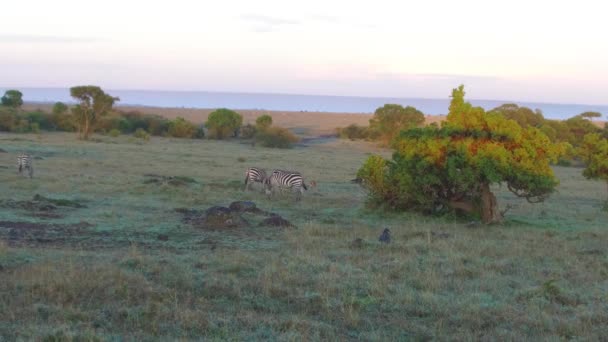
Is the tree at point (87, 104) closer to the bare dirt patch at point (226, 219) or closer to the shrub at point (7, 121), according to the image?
the shrub at point (7, 121)

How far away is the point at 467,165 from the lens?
17531 mm

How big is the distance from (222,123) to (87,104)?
42.8ft

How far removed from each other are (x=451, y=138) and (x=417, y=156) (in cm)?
106

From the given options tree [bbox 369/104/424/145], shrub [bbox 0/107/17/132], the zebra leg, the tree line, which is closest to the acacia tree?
the zebra leg

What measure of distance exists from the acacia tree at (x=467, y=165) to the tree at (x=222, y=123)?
42363mm

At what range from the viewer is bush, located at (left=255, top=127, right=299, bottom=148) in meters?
53.8

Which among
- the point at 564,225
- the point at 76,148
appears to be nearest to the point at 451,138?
the point at 564,225

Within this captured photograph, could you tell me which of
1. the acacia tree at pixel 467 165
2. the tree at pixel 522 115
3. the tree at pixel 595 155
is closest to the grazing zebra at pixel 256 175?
the acacia tree at pixel 467 165

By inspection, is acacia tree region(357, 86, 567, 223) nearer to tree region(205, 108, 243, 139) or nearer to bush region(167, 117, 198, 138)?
tree region(205, 108, 243, 139)

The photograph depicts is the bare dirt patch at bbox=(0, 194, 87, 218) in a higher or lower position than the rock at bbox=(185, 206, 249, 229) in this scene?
lower

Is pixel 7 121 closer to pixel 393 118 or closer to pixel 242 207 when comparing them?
pixel 393 118

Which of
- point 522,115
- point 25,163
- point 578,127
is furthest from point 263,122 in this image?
point 25,163

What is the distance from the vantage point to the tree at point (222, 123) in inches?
2365

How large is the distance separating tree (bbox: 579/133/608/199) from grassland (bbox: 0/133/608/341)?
2.27 metres
